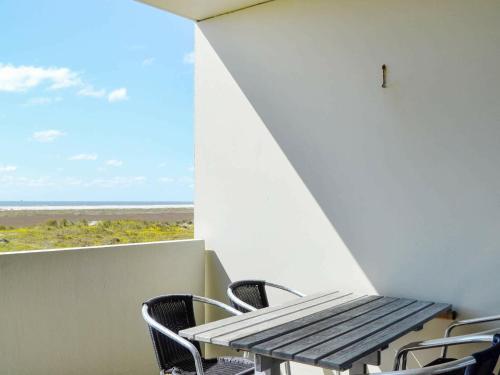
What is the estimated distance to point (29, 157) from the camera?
35656 mm

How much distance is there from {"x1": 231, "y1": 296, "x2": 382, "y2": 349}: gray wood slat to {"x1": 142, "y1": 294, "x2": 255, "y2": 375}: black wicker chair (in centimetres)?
39

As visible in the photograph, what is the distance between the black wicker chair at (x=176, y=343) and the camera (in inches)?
107

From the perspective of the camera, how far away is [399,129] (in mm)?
3332

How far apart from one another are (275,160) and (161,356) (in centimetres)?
182

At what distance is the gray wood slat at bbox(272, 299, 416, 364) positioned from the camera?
2.06 meters

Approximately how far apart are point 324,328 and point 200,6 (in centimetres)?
283

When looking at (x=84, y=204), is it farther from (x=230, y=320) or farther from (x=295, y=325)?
(x=295, y=325)

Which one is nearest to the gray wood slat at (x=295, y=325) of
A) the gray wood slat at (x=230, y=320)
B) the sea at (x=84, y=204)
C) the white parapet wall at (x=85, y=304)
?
the gray wood slat at (x=230, y=320)

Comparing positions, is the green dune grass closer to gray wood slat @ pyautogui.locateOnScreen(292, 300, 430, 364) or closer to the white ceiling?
the white ceiling

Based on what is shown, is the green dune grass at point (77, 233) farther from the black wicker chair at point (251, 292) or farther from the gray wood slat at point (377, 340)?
the gray wood slat at point (377, 340)

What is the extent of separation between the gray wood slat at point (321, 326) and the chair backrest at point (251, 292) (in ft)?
2.53

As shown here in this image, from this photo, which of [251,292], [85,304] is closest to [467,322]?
[251,292]

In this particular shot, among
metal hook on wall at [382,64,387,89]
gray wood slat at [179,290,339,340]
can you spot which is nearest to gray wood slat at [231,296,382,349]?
gray wood slat at [179,290,339,340]

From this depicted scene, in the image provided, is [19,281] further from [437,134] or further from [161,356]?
[437,134]
